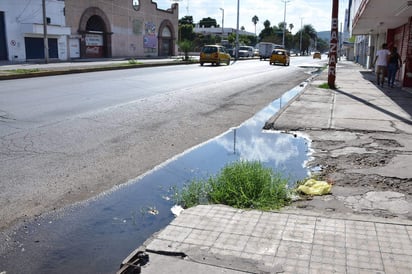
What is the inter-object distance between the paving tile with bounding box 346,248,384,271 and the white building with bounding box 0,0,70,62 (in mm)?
41860

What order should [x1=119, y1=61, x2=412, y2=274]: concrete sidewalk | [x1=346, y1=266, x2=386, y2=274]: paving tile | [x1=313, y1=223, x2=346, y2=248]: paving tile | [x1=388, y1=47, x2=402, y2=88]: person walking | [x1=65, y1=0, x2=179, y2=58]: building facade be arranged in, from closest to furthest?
[x1=346, y1=266, x2=386, y2=274]: paving tile < [x1=119, y1=61, x2=412, y2=274]: concrete sidewalk < [x1=313, y1=223, x2=346, y2=248]: paving tile < [x1=388, y1=47, x2=402, y2=88]: person walking < [x1=65, y1=0, x2=179, y2=58]: building facade

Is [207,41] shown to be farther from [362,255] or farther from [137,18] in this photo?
[362,255]

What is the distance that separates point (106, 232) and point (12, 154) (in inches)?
131

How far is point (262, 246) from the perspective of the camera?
154 inches

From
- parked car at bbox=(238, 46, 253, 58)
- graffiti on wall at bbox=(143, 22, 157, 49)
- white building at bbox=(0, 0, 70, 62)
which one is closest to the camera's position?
white building at bbox=(0, 0, 70, 62)

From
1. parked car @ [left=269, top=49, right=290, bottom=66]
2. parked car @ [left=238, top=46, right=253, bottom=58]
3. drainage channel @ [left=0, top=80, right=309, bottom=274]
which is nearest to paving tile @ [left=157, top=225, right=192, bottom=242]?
drainage channel @ [left=0, top=80, right=309, bottom=274]

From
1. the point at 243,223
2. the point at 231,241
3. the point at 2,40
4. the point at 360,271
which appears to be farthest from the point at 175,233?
the point at 2,40

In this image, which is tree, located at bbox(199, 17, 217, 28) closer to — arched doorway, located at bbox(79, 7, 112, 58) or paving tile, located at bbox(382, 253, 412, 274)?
arched doorway, located at bbox(79, 7, 112, 58)

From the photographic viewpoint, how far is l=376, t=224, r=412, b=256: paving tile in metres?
3.83

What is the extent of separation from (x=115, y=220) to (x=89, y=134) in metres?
4.26

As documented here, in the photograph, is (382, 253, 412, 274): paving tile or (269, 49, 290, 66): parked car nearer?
(382, 253, 412, 274): paving tile

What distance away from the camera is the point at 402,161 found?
7074mm

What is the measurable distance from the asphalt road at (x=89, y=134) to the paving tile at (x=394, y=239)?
3.31 meters

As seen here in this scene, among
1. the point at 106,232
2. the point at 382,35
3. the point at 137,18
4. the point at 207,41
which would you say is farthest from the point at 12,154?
the point at 207,41
